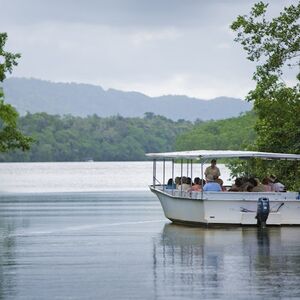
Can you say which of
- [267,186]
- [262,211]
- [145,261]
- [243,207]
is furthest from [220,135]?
[145,261]

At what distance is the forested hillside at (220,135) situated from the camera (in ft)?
539

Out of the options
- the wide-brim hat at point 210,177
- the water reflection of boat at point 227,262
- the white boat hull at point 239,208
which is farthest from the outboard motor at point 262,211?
the wide-brim hat at point 210,177

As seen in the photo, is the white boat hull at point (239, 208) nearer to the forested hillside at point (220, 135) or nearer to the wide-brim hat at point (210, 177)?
the wide-brim hat at point (210, 177)

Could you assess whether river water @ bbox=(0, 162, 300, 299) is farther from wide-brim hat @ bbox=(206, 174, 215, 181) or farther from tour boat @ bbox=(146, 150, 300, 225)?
wide-brim hat @ bbox=(206, 174, 215, 181)

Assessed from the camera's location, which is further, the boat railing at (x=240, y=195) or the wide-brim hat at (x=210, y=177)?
the wide-brim hat at (x=210, y=177)

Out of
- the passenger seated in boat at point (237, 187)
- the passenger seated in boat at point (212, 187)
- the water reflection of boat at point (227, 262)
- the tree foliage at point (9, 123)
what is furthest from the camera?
the tree foliage at point (9, 123)

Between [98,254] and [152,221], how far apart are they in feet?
49.6

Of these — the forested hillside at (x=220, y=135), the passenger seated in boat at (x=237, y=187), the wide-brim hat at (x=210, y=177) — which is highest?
the forested hillside at (x=220, y=135)

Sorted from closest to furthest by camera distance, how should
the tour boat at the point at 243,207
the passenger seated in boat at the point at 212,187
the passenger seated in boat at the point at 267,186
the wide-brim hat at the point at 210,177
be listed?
the tour boat at the point at 243,207 < the passenger seated in boat at the point at 212,187 < the passenger seated in boat at the point at 267,186 < the wide-brim hat at the point at 210,177

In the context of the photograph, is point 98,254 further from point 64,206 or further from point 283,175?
point 64,206

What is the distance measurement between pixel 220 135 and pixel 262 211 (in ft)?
481

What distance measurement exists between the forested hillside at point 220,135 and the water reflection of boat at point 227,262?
402 feet

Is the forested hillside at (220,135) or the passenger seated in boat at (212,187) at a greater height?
the forested hillside at (220,135)

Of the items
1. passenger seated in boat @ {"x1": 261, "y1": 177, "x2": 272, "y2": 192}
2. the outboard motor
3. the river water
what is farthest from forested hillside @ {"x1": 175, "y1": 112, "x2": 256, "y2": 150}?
the river water
